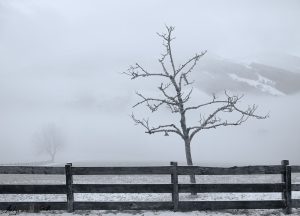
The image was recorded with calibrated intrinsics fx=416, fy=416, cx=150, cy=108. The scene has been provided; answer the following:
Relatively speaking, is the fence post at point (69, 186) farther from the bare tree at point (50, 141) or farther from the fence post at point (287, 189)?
the bare tree at point (50, 141)

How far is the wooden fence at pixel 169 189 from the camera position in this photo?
39.3 ft

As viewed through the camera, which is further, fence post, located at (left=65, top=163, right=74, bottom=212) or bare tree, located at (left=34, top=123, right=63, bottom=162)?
bare tree, located at (left=34, top=123, right=63, bottom=162)

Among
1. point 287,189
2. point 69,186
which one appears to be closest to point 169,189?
point 69,186

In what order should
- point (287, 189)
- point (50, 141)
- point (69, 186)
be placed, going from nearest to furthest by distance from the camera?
point (287, 189), point (69, 186), point (50, 141)

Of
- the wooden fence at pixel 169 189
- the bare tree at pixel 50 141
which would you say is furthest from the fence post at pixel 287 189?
the bare tree at pixel 50 141

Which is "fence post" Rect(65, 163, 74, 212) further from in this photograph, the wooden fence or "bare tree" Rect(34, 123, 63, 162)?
"bare tree" Rect(34, 123, 63, 162)

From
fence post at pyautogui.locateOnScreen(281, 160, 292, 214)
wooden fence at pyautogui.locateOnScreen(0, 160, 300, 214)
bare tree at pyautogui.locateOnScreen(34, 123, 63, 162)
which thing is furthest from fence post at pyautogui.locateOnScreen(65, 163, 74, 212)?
bare tree at pyautogui.locateOnScreen(34, 123, 63, 162)

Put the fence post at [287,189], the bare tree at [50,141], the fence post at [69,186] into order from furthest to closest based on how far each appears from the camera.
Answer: the bare tree at [50,141] → the fence post at [69,186] → the fence post at [287,189]

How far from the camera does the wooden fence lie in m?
12.0

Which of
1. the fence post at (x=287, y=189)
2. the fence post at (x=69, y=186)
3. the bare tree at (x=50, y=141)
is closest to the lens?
the fence post at (x=287, y=189)

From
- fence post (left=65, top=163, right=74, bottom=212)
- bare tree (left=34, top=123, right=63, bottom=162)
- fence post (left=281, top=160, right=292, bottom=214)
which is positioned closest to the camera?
fence post (left=281, top=160, right=292, bottom=214)

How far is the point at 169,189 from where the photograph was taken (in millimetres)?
12156

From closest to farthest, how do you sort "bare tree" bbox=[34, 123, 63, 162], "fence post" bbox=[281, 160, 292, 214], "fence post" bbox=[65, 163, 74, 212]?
"fence post" bbox=[281, 160, 292, 214], "fence post" bbox=[65, 163, 74, 212], "bare tree" bbox=[34, 123, 63, 162]

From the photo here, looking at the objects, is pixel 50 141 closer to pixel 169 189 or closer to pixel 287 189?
pixel 169 189
